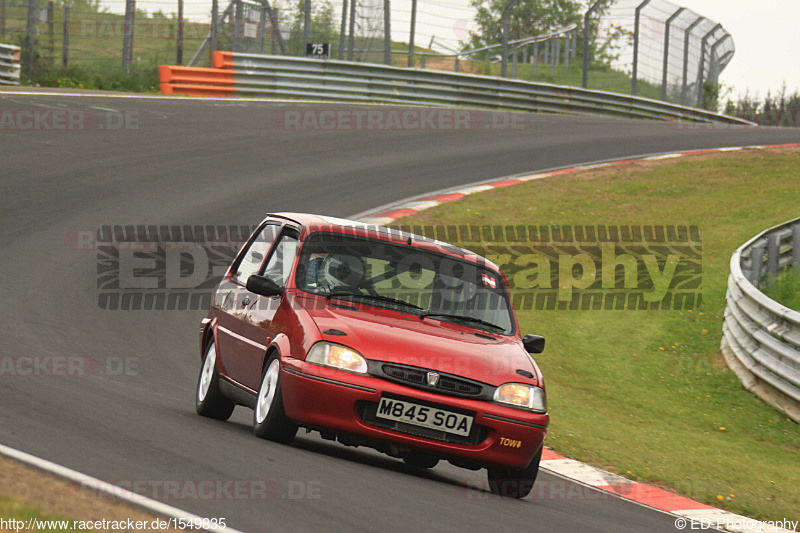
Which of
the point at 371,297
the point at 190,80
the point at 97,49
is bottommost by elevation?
the point at 371,297

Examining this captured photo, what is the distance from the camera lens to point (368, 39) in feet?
101

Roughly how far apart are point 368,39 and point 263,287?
2458cm

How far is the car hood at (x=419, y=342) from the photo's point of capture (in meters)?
6.40

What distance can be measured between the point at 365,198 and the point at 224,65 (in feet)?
33.9

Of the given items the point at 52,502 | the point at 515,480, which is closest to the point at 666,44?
the point at 515,480

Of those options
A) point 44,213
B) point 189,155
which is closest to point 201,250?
point 44,213

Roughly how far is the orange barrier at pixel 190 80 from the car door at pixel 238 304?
1834 cm

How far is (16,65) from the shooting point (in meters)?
25.0

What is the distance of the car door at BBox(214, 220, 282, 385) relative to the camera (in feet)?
24.7

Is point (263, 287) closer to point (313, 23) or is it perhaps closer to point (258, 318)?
point (258, 318)

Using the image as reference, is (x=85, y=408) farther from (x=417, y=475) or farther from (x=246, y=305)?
(x=417, y=475)

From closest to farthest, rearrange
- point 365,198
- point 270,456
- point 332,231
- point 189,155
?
point 270,456
point 332,231
point 365,198
point 189,155

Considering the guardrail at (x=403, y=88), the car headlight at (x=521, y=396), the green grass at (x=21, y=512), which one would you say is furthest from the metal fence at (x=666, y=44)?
the green grass at (x=21, y=512)

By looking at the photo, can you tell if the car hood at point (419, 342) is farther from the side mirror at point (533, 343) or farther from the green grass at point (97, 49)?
the green grass at point (97, 49)
